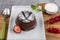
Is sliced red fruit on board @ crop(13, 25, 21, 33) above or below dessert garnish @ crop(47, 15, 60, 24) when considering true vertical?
below

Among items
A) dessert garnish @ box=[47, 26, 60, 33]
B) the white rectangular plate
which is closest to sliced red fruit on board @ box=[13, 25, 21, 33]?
the white rectangular plate

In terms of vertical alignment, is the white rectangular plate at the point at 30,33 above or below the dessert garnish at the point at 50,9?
below

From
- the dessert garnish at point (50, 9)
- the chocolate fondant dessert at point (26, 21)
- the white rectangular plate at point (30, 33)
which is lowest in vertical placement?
the white rectangular plate at point (30, 33)

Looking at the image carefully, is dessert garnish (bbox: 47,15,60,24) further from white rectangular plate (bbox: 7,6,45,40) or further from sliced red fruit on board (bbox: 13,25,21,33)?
sliced red fruit on board (bbox: 13,25,21,33)

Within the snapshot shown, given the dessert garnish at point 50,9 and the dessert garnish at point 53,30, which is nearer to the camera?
the dessert garnish at point 53,30

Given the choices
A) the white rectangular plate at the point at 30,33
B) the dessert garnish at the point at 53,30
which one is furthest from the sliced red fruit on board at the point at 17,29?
the dessert garnish at the point at 53,30

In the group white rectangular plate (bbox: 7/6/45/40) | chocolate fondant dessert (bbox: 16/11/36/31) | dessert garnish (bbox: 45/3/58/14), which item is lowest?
white rectangular plate (bbox: 7/6/45/40)

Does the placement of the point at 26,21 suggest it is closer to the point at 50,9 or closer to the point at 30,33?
the point at 30,33

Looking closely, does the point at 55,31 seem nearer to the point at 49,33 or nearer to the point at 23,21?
the point at 49,33

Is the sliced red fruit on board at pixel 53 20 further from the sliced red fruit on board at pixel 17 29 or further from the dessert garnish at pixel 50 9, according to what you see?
the sliced red fruit on board at pixel 17 29

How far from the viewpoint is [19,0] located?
1613mm

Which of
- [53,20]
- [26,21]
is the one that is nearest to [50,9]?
[53,20]

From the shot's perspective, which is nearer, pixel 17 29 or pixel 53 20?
pixel 17 29

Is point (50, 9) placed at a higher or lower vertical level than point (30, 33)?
higher
